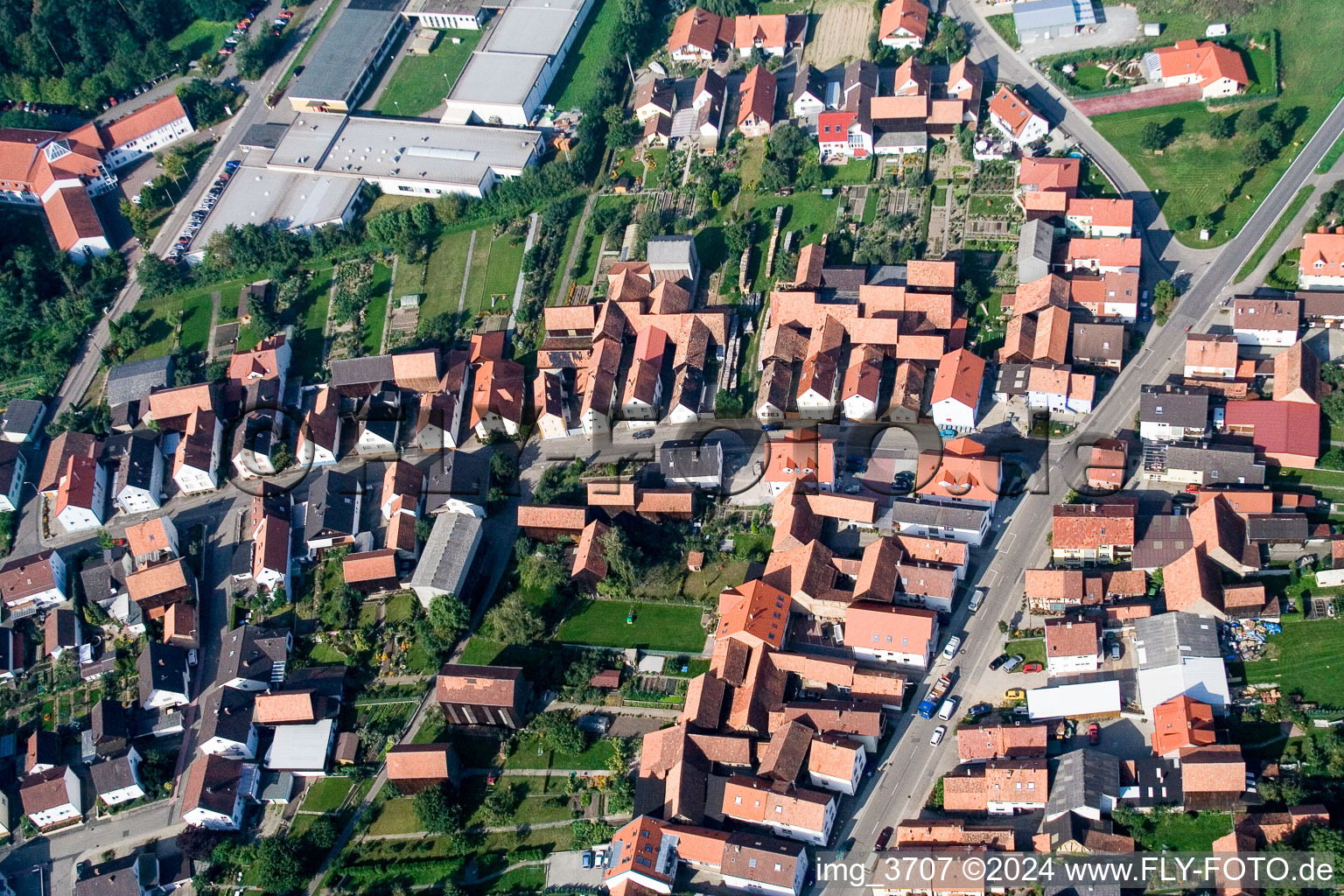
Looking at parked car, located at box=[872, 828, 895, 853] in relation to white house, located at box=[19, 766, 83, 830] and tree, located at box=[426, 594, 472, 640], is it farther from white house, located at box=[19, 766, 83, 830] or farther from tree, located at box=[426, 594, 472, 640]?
white house, located at box=[19, 766, 83, 830]

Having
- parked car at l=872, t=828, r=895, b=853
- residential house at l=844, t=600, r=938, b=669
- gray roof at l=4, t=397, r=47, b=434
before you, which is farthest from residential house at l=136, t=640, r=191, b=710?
parked car at l=872, t=828, r=895, b=853

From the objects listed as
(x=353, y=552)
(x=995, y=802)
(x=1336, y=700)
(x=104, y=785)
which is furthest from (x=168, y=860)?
(x=1336, y=700)

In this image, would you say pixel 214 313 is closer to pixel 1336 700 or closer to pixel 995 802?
pixel 995 802

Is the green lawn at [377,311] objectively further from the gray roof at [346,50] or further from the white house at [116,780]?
the white house at [116,780]

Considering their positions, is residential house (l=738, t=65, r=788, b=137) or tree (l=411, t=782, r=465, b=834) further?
residential house (l=738, t=65, r=788, b=137)

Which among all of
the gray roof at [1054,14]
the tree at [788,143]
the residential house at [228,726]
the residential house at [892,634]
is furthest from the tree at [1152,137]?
the residential house at [228,726]
